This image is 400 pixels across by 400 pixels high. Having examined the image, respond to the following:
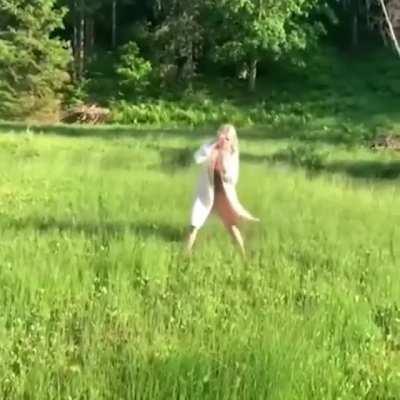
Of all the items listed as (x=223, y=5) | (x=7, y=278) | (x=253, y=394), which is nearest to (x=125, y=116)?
(x=223, y=5)

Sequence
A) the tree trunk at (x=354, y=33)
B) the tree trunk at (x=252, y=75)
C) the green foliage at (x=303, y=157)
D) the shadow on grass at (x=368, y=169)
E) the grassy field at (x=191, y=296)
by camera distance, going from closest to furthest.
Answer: the grassy field at (x=191, y=296) < the shadow on grass at (x=368, y=169) < the green foliage at (x=303, y=157) < the tree trunk at (x=252, y=75) < the tree trunk at (x=354, y=33)

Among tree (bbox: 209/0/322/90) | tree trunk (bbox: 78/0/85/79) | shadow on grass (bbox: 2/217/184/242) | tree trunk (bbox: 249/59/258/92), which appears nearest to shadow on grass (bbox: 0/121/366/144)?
tree (bbox: 209/0/322/90)

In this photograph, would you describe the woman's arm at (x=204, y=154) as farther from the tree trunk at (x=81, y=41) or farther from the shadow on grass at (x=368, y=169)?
the tree trunk at (x=81, y=41)

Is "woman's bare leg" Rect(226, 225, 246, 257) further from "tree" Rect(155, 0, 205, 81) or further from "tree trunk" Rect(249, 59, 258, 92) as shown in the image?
"tree trunk" Rect(249, 59, 258, 92)

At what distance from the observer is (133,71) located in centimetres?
4562

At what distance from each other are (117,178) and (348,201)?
416 cm

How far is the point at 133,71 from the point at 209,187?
114 feet

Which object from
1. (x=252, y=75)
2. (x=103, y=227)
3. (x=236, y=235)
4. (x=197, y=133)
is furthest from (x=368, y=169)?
(x=252, y=75)

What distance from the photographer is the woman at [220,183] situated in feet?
36.8

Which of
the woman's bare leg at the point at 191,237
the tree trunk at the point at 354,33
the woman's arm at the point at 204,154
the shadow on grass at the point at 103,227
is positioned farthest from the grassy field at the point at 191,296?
the tree trunk at the point at 354,33

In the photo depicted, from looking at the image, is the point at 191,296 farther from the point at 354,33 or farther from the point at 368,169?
the point at 354,33

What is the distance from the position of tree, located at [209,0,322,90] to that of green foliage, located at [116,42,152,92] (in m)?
3.30

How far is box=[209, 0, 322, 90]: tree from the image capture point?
4416 centimetres

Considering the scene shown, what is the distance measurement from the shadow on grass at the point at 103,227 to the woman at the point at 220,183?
495 mm
